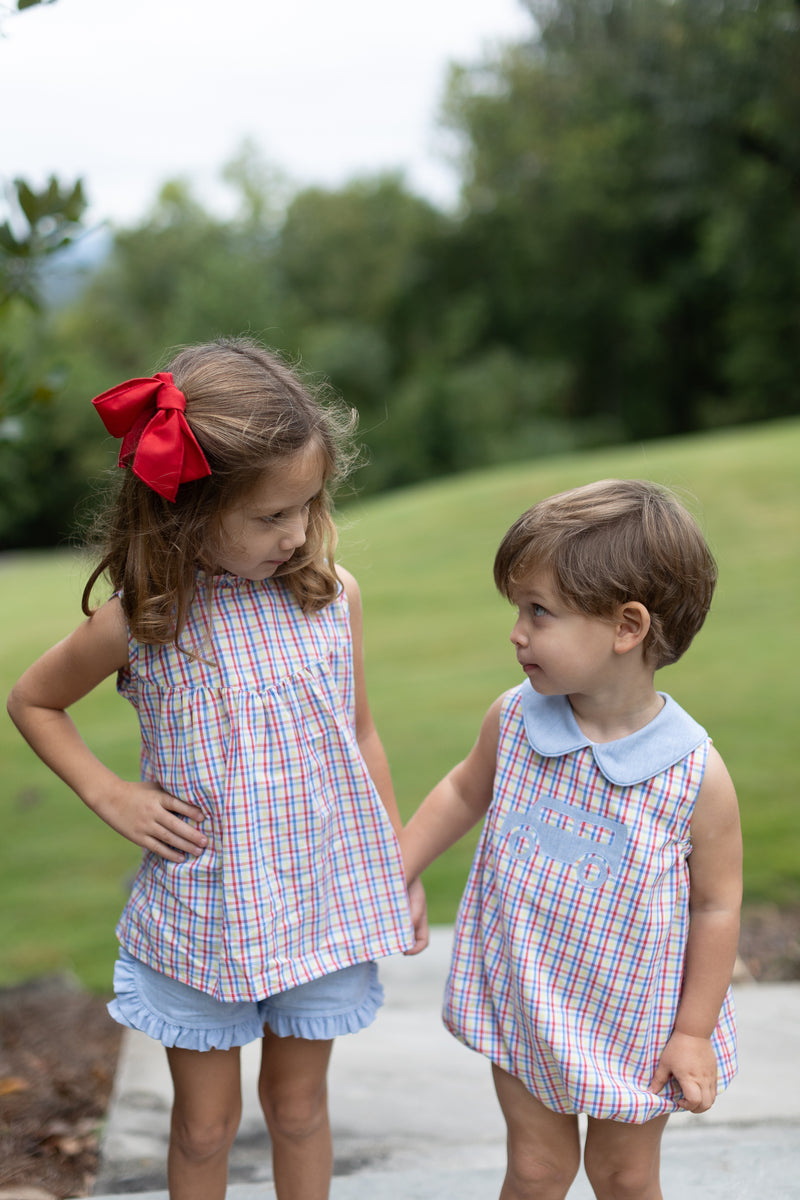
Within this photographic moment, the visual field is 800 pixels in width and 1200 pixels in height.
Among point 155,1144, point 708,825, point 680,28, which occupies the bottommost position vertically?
point 155,1144

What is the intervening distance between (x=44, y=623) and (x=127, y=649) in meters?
9.23

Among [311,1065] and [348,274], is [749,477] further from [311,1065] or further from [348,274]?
[348,274]

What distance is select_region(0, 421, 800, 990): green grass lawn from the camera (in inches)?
175

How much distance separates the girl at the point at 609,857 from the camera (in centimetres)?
164

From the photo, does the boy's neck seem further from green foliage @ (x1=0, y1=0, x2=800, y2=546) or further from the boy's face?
green foliage @ (x1=0, y1=0, x2=800, y2=546)

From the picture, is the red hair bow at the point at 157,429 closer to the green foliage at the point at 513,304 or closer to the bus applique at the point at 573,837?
the bus applique at the point at 573,837

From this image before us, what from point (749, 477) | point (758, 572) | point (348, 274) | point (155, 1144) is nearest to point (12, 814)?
point (155, 1144)

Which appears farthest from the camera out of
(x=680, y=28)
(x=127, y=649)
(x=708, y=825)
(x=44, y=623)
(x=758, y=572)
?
(x=680, y=28)

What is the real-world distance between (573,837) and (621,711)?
0.20 metres

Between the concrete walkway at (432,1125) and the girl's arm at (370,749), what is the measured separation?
1.63ft

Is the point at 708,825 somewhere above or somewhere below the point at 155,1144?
above

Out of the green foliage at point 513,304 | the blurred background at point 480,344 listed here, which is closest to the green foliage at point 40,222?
the blurred background at point 480,344

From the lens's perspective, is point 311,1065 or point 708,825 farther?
point 311,1065

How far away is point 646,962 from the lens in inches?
65.4
